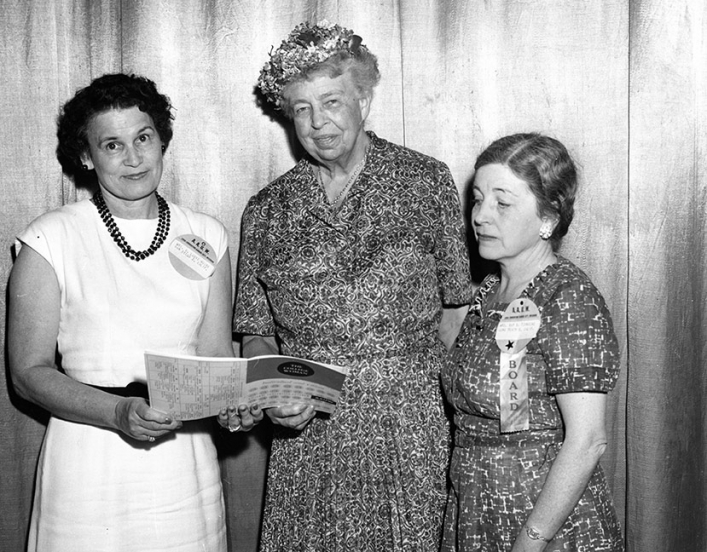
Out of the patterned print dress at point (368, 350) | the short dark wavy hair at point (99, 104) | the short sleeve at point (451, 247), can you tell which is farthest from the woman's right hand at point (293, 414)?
the short dark wavy hair at point (99, 104)

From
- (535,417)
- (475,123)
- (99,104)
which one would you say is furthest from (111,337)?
(475,123)

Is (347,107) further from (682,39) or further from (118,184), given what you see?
(682,39)

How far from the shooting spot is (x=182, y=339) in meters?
1.92

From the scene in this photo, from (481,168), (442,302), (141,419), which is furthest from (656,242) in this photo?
(141,419)

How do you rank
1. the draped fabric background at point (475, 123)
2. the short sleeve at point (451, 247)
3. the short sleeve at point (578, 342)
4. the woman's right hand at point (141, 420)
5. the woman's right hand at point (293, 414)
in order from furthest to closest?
1. the draped fabric background at point (475, 123)
2. the short sleeve at point (451, 247)
3. the woman's right hand at point (293, 414)
4. the woman's right hand at point (141, 420)
5. the short sleeve at point (578, 342)

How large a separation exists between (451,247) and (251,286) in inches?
21.2

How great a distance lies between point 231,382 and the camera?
1654mm

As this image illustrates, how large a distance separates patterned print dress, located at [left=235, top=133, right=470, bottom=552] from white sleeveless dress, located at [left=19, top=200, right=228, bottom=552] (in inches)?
9.8

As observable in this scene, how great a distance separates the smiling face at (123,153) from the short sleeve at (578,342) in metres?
1.00

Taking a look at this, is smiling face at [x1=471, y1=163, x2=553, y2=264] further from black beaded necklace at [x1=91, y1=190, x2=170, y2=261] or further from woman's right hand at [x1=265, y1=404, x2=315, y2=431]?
black beaded necklace at [x1=91, y1=190, x2=170, y2=261]

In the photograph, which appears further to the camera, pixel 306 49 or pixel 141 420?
pixel 306 49

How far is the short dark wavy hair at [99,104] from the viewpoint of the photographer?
1.88 m

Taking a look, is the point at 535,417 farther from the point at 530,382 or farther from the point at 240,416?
the point at 240,416

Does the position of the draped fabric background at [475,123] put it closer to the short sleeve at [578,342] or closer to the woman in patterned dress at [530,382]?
the woman in patterned dress at [530,382]
